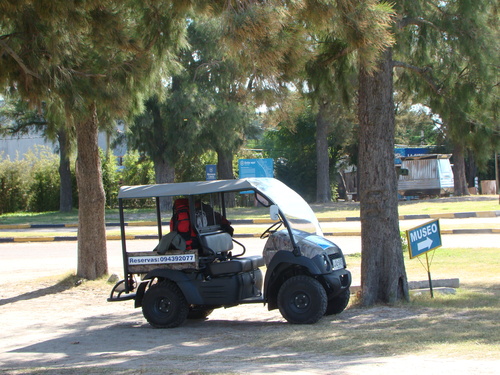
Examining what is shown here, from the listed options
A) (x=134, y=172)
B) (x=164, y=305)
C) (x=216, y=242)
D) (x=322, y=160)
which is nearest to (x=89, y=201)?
(x=164, y=305)

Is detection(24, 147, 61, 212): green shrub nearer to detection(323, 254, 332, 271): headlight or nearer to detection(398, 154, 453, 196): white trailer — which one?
detection(398, 154, 453, 196): white trailer

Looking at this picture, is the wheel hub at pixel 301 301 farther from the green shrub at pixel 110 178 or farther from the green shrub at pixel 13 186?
the green shrub at pixel 13 186

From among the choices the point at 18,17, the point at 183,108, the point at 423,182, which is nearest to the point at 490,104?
the point at 18,17

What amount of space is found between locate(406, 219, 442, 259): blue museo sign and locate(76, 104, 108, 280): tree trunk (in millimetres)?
5995

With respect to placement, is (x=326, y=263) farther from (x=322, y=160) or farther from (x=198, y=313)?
(x=322, y=160)

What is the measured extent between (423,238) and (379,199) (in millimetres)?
1106

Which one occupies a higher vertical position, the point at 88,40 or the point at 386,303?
the point at 88,40

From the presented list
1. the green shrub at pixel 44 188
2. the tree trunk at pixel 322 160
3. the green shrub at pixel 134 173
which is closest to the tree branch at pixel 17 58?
the tree trunk at pixel 322 160

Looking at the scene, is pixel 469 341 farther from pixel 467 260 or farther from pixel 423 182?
pixel 423 182

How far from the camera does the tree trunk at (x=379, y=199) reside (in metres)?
9.41

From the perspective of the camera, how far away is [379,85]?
374 inches

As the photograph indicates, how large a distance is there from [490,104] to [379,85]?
1.94 meters

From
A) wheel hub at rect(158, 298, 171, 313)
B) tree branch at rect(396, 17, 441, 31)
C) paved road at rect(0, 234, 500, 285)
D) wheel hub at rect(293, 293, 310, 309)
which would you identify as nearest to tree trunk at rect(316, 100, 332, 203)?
paved road at rect(0, 234, 500, 285)

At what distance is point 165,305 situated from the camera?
888cm
